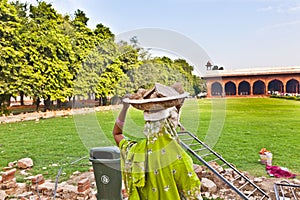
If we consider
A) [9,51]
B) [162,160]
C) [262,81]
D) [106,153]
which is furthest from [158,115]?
[262,81]

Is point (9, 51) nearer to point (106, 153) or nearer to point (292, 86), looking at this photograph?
point (106, 153)

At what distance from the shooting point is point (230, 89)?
21172 mm

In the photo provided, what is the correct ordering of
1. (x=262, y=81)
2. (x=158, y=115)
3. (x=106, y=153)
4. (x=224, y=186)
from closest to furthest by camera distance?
(x=158, y=115) < (x=106, y=153) < (x=224, y=186) < (x=262, y=81)

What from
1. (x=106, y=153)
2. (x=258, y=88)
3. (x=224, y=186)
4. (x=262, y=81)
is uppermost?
(x=262, y=81)

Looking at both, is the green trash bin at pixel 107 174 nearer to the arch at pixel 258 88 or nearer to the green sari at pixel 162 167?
the green sari at pixel 162 167

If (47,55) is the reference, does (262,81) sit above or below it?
below

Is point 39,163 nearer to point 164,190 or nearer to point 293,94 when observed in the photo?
point 164,190

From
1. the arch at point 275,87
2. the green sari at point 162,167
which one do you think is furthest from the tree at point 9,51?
the arch at point 275,87

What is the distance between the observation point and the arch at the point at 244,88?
21.0 m

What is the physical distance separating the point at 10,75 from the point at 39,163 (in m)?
7.52

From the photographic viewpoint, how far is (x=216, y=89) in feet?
7.22

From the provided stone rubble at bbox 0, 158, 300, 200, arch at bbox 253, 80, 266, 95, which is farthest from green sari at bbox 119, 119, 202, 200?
arch at bbox 253, 80, 266, 95

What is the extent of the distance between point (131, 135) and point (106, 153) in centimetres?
82

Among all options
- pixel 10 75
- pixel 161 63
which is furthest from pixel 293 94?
pixel 161 63
